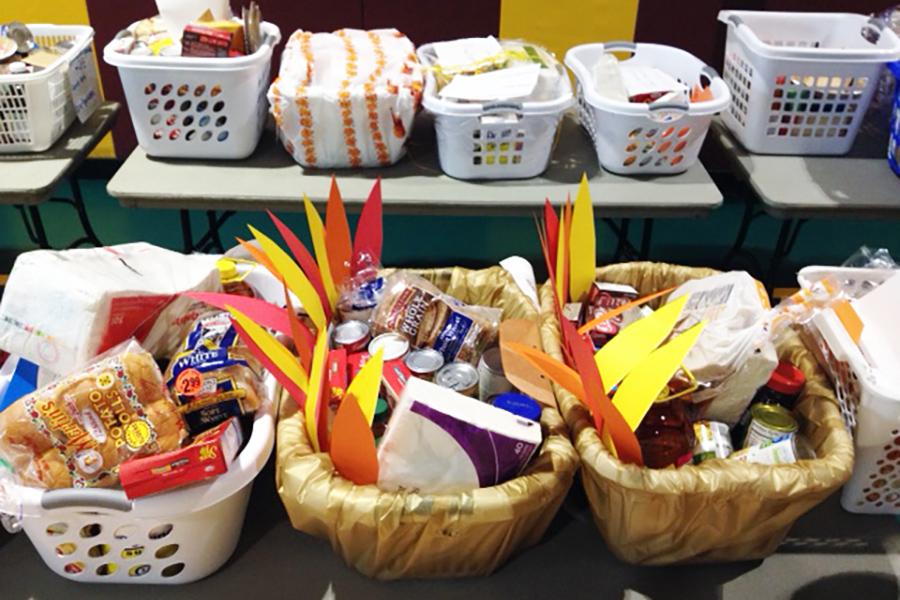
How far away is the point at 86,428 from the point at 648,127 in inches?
48.7

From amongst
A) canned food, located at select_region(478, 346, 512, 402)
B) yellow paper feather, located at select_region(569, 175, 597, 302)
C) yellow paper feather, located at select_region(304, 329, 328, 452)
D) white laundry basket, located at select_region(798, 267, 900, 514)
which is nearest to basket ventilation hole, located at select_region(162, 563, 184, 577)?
yellow paper feather, located at select_region(304, 329, 328, 452)

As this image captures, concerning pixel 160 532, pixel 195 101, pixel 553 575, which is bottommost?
pixel 553 575

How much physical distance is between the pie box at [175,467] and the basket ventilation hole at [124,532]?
68mm

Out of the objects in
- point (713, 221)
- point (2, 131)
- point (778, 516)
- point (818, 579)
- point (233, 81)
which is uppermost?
point (233, 81)

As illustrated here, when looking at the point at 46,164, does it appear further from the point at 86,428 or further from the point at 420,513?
the point at 420,513

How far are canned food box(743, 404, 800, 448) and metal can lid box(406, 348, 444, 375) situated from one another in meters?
0.44

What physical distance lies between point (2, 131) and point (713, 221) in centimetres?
228

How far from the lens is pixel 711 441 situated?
1084mm

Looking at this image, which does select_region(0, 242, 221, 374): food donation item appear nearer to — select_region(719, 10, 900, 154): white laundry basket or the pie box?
the pie box

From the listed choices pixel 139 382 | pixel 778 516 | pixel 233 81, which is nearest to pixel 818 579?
pixel 778 516

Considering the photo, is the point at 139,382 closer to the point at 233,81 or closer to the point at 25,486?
the point at 25,486

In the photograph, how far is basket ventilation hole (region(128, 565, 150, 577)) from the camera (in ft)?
3.35

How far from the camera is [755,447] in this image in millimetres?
1055

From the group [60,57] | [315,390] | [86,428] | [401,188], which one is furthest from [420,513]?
[60,57]
